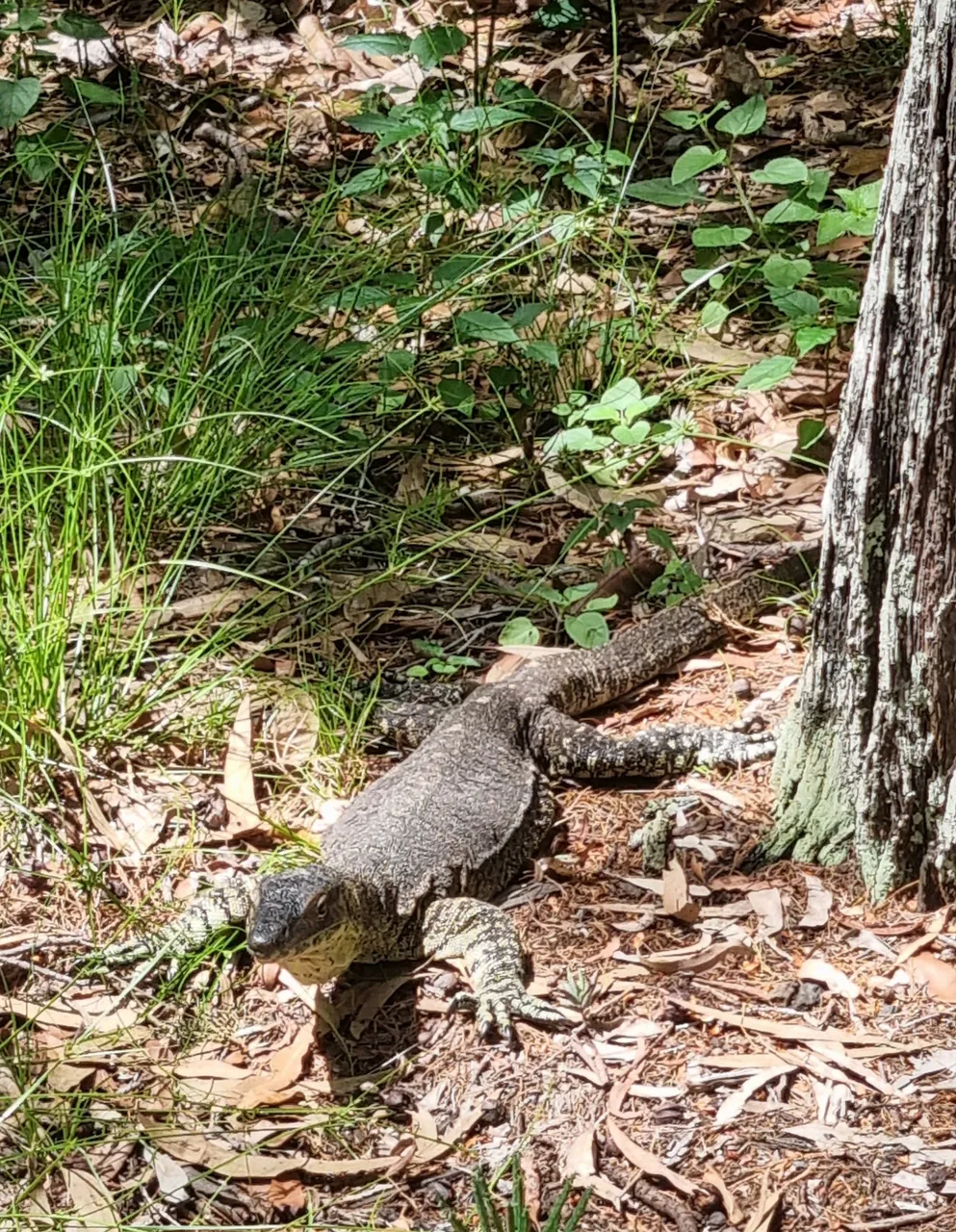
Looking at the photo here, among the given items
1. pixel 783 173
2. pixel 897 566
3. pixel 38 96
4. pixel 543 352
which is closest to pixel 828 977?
pixel 897 566

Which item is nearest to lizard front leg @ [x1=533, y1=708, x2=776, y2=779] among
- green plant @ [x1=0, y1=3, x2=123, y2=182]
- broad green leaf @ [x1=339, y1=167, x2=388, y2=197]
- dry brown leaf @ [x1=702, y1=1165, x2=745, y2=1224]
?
dry brown leaf @ [x1=702, y1=1165, x2=745, y2=1224]

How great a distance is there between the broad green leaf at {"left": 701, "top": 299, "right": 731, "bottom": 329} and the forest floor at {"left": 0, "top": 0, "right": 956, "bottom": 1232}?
1cm

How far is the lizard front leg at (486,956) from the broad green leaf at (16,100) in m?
3.60

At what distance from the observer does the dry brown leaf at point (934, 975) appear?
12.4 feet

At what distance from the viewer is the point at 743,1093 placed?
358cm

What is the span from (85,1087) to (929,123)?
292 centimetres

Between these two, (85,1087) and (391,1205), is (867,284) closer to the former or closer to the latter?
(391,1205)

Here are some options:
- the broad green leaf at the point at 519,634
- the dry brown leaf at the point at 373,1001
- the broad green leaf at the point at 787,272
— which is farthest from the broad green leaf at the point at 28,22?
the dry brown leaf at the point at 373,1001

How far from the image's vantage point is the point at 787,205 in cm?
588

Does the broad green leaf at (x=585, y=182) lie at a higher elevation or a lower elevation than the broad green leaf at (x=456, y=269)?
higher

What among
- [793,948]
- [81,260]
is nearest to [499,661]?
[793,948]

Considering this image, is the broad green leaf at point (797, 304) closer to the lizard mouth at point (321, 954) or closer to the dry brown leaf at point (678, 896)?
the dry brown leaf at point (678, 896)

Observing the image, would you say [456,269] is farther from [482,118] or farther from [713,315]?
[713,315]

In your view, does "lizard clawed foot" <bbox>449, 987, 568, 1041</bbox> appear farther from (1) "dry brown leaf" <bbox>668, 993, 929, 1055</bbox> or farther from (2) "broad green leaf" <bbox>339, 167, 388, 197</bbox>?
(2) "broad green leaf" <bbox>339, 167, 388, 197</bbox>
